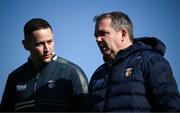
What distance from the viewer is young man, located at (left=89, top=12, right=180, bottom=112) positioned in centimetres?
340

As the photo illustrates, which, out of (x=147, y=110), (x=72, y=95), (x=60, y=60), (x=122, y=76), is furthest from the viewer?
(x=60, y=60)

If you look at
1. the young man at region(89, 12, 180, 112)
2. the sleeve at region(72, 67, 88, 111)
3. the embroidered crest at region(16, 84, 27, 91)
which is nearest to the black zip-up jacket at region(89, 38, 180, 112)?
the young man at region(89, 12, 180, 112)

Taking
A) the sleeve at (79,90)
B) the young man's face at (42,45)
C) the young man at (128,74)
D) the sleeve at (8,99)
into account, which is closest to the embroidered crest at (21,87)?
the sleeve at (8,99)

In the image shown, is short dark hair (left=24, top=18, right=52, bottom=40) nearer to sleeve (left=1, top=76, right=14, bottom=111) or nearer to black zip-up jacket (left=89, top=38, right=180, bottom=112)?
sleeve (left=1, top=76, right=14, bottom=111)

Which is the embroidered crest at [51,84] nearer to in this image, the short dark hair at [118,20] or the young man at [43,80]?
the young man at [43,80]

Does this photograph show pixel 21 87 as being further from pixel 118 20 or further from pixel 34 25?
pixel 118 20

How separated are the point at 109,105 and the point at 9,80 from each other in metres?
A: 2.10

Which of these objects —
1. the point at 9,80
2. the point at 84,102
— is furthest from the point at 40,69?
the point at 84,102

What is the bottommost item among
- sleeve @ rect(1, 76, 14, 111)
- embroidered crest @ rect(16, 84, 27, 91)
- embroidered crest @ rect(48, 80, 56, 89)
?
sleeve @ rect(1, 76, 14, 111)

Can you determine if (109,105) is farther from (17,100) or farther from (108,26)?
(17,100)

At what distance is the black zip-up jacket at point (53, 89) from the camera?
4.50 m

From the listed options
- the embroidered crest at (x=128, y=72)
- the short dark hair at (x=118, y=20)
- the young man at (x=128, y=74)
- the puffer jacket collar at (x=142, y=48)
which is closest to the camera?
the young man at (x=128, y=74)

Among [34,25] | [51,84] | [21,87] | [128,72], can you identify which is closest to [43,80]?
[51,84]

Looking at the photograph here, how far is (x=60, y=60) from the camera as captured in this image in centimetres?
484
